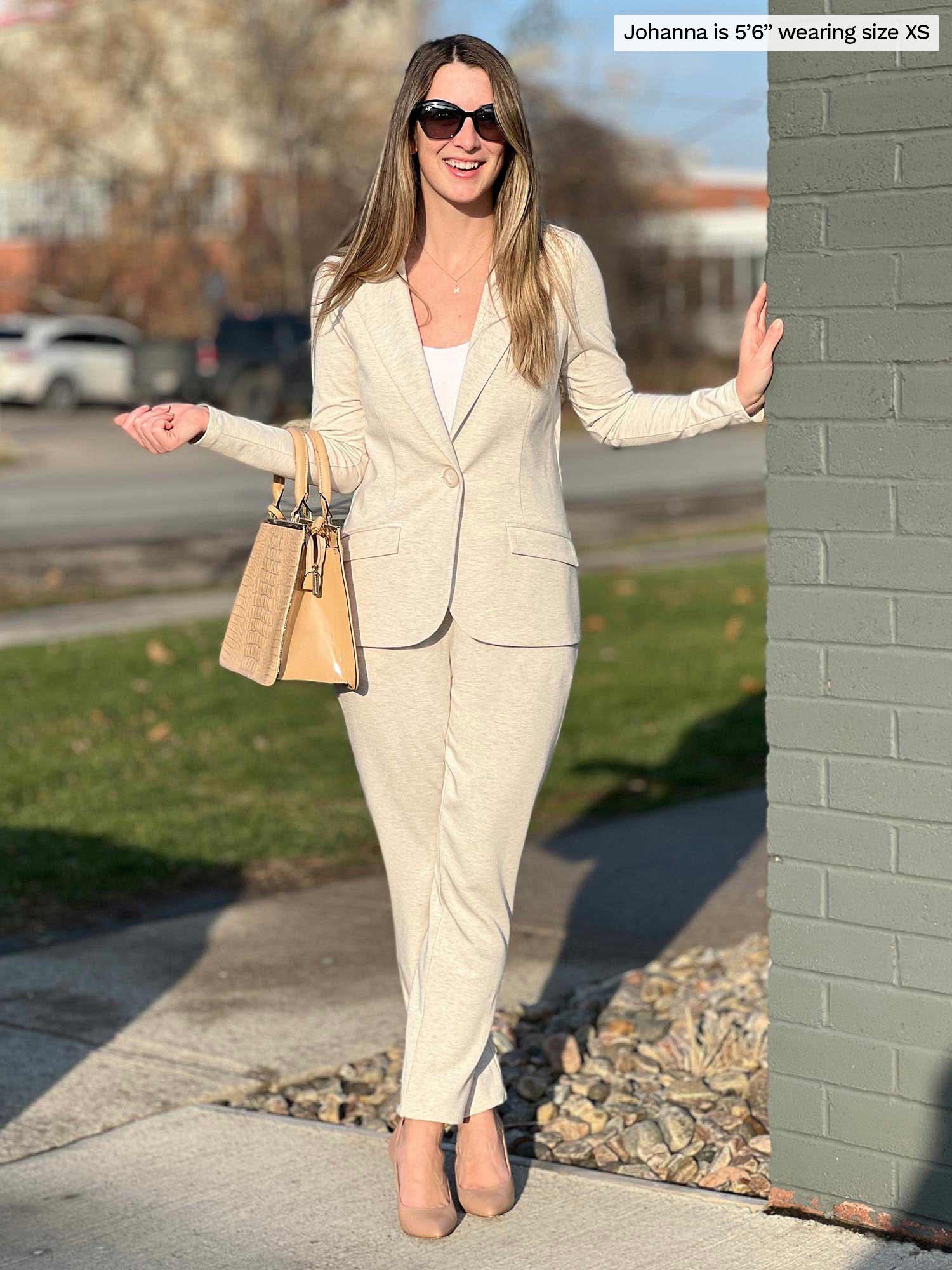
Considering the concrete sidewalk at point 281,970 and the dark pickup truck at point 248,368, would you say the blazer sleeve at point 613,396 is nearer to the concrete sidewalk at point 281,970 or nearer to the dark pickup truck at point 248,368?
the concrete sidewalk at point 281,970

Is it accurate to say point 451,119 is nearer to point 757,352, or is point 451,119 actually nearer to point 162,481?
point 757,352

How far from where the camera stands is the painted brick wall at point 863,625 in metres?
3.01

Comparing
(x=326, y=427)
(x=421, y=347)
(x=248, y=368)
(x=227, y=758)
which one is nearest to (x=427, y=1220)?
(x=326, y=427)

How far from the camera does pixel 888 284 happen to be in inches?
119

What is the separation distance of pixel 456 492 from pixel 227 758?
452 centimetres

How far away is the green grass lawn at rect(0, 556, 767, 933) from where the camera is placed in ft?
20.0

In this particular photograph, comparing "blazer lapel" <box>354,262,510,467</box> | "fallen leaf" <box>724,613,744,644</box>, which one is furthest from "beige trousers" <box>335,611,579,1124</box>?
"fallen leaf" <box>724,613,744,644</box>

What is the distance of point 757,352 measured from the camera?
10.3ft

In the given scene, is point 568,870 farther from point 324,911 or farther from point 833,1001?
point 833,1001

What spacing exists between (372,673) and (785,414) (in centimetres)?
87

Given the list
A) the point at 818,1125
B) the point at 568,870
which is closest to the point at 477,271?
the point at 818,1125

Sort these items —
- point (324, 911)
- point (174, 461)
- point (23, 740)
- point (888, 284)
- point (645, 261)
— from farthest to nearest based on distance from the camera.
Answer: point (645, 261) < point (174, 461) < point (23, 740) < point (324, 911) < point (888, 284)

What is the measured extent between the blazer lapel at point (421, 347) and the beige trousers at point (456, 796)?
355mm

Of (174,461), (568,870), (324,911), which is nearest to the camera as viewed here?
(324,911)
